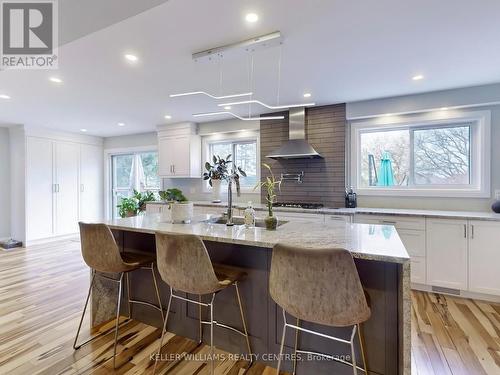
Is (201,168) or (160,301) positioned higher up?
(201,168)

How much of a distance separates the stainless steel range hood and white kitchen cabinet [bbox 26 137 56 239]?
4876 millimetres

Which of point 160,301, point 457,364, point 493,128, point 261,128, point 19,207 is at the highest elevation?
point 261,128

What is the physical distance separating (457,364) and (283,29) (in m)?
2.78

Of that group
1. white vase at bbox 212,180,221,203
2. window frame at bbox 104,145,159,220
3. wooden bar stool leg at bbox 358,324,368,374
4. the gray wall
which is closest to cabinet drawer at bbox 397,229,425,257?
wooden bar stool leg at bbox 358,324,368,374

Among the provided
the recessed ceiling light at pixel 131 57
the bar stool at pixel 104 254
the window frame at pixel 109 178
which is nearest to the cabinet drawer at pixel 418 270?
the bar stool at pixel 104 254

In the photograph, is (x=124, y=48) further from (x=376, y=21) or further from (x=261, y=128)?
(x=261, y=128)

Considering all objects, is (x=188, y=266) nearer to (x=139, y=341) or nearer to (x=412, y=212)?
(x=139, y=341)

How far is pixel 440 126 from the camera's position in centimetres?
363

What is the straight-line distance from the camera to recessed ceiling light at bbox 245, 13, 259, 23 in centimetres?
182

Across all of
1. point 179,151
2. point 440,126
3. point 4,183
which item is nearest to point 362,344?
point 440,126

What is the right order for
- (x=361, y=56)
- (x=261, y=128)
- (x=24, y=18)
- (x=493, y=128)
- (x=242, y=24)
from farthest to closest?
(x=261, y=128) < (x=493, y=128) < (x=361, y=56) < (x=242, y=24) < (x=24, y=18)

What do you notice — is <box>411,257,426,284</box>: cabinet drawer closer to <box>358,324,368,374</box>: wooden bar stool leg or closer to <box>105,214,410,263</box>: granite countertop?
<box>105,214,410,263</box>: granite countertop

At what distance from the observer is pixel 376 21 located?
6.24 feet

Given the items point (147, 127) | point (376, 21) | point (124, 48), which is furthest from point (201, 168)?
point (376, 21)
